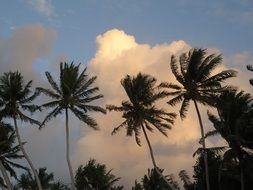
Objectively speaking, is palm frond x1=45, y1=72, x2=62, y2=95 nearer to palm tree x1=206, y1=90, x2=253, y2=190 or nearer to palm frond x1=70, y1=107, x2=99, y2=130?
palm frond x1=70, y1=107, x2=99, y2=130

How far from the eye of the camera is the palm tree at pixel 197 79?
4200 cm

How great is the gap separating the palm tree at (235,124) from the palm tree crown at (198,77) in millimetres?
1161

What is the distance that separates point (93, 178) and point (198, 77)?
89.0 ft

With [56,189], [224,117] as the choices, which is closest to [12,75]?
[224,117]

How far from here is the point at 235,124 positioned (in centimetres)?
4109

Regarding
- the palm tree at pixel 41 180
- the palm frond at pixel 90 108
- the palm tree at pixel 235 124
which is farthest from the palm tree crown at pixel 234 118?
the palm tree at pixel 41 180

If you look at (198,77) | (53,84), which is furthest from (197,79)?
(53,84)

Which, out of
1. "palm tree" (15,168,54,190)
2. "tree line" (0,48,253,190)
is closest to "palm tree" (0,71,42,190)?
"tree line" (0,48,253,190)

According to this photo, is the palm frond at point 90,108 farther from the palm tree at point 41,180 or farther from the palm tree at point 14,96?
the palm tree at point 41,180

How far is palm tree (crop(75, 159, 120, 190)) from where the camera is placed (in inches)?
2530

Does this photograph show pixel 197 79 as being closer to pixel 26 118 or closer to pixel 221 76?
pixel 221 76

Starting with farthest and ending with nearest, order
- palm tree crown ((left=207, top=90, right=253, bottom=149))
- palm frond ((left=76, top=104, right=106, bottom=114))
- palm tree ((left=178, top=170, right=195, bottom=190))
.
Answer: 1. palm tree ((left=178, top=170, right=195, bottom=190))
2. palm frond ((left=76, top=104, right=106, bottom=114))
3. palm tree crown ((left=207, top=90, right=253, bottom=149))

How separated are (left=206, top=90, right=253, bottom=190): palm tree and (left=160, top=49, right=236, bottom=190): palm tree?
3.81ft

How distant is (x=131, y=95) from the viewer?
4625 centimetres
